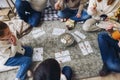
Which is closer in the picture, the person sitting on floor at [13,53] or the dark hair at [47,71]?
the dark hair at [47,71]

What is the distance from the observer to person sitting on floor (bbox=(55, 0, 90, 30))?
123 inches

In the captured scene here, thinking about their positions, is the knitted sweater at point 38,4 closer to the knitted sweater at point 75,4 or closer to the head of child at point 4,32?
the knitted sweater at point 75,4

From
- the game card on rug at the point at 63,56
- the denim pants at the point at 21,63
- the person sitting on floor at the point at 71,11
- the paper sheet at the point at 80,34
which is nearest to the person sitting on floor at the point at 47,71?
the denim pants at the point at 21,63

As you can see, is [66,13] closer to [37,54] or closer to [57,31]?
[57,31]

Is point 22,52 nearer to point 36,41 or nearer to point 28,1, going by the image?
point 36,41

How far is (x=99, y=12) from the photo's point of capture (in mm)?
2996

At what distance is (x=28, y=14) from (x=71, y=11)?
0.67m

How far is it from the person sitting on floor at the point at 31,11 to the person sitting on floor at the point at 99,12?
73 cm

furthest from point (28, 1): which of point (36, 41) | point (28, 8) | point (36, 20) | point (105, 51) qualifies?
point (105, 51)

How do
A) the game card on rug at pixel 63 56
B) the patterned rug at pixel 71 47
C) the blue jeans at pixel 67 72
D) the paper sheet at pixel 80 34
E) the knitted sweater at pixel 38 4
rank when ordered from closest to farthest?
the blue jeans at pixel 67 72, the patterned rug at pixel 71 47, the game card on rug at pixel 63 56, the paper sheet at pixel 80 34, the knitted sweater at pixel 38 4

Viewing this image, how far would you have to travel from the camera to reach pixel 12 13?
3361 mm

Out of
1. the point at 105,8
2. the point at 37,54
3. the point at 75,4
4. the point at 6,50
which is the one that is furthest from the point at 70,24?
the point at 6,50

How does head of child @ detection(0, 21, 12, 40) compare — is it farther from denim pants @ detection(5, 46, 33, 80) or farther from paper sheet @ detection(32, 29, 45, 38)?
paper sheet @ detection(32, 29, 45, 38)

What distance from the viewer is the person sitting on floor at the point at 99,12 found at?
9.43 ft
